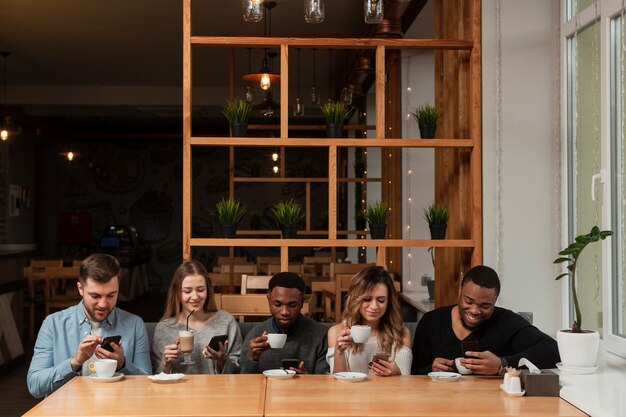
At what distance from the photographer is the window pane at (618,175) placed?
11.4 ft

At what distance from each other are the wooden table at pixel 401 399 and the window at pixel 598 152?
824 millimetres

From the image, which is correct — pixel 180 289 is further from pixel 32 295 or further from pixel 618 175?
pixel 32 295

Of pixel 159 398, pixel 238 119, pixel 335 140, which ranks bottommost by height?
pixel 159 398

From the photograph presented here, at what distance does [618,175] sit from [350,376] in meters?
1.50

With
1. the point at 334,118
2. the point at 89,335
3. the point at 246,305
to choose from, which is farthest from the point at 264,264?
the point at 89,335

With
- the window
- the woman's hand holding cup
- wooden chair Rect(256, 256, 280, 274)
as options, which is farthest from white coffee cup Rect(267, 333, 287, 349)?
wooden chair Rect(256, 256, 280, 274)

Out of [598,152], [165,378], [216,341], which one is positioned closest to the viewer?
[165,378]

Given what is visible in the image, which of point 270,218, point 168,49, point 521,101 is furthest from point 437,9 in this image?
point 270,218

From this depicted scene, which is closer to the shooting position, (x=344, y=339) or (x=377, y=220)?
(x=344, y=339)

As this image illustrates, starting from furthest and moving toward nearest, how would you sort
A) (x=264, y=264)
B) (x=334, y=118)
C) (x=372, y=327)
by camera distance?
(x=264, y=264) < (x=334, y=118) < (x=372, y=327)

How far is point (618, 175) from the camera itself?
349 centimetres

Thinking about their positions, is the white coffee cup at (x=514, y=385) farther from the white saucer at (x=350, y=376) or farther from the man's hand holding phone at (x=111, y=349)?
the man's hand holding phone at (x=111, y=349)

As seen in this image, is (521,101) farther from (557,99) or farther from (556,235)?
(556,235)

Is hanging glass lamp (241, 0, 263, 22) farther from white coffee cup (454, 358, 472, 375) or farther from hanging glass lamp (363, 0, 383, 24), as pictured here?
white coffee cup (454, 358, 472, 375)
